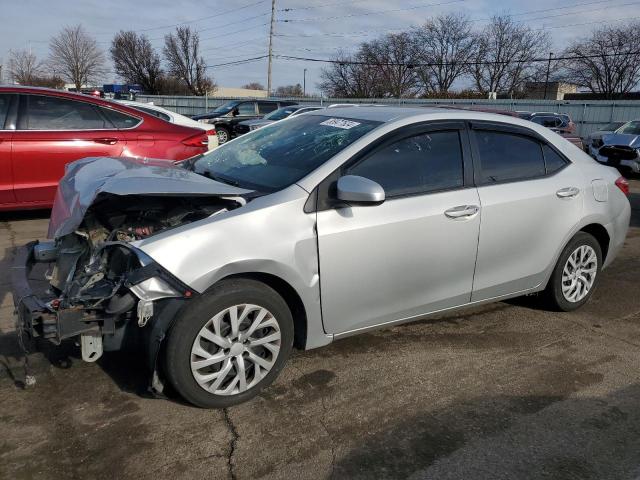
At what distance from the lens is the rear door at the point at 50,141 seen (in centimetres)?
627

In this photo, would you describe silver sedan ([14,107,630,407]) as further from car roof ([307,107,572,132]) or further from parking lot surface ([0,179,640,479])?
parking lot surface ([0,179,640,479])

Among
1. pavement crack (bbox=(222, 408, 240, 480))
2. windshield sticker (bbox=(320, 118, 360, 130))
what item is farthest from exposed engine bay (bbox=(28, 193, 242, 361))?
windshield sticker (bbox=(320, 118, 360, 130))

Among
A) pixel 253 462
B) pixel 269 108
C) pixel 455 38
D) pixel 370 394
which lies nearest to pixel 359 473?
pixel 253 462

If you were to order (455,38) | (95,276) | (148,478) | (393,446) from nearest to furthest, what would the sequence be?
(148,478) < (393,446) < (95,276) < (455,38)

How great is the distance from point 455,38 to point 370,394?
65583mm

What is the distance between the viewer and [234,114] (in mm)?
20797

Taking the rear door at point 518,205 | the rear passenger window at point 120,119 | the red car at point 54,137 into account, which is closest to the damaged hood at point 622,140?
A: the rear door at point 518,205

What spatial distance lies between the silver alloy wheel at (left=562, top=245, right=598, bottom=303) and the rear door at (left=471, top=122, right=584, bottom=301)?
287 mm

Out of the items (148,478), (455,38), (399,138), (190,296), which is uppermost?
(455,38)

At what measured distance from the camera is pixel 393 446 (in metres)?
2.79

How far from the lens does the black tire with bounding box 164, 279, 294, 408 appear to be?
280cm

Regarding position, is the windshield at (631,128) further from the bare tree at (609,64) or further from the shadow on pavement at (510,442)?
the bare tree at (609,64)

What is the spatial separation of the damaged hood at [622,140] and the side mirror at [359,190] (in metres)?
13.1

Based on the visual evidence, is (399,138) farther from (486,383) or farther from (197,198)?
(486,383)
